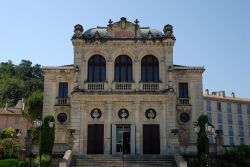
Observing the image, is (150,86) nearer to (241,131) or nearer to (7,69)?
(241,131)

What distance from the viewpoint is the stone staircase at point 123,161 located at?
2980 centimetres

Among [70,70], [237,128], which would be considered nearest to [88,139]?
[70,70]

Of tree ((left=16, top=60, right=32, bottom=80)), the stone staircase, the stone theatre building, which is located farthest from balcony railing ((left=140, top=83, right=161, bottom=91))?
tree ((left=16, top=60, right=32, bottom=80))

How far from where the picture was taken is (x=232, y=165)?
1188 inches

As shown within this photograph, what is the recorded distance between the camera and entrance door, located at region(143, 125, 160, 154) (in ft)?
112

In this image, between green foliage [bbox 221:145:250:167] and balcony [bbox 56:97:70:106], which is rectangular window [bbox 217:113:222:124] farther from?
A: balcony [bbox 56:97:70:106]

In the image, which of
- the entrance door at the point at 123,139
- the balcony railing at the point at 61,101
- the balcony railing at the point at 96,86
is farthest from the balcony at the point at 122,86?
the balcony railing at the point at 61,101

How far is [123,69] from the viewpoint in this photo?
3612 cm

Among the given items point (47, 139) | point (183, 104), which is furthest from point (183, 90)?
point (47, 139)

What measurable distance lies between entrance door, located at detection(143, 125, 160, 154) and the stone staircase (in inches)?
107

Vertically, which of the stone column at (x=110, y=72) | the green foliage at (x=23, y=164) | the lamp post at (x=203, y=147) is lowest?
the green foliage at (x=23, y=164)

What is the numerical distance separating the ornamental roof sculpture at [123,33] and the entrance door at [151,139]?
8.74 meters

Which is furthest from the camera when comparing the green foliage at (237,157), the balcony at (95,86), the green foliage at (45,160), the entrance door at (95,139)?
the balcony at (95,86)

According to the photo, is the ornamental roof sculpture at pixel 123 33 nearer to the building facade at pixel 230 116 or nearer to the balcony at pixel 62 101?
the balcony at pixel 62 101
